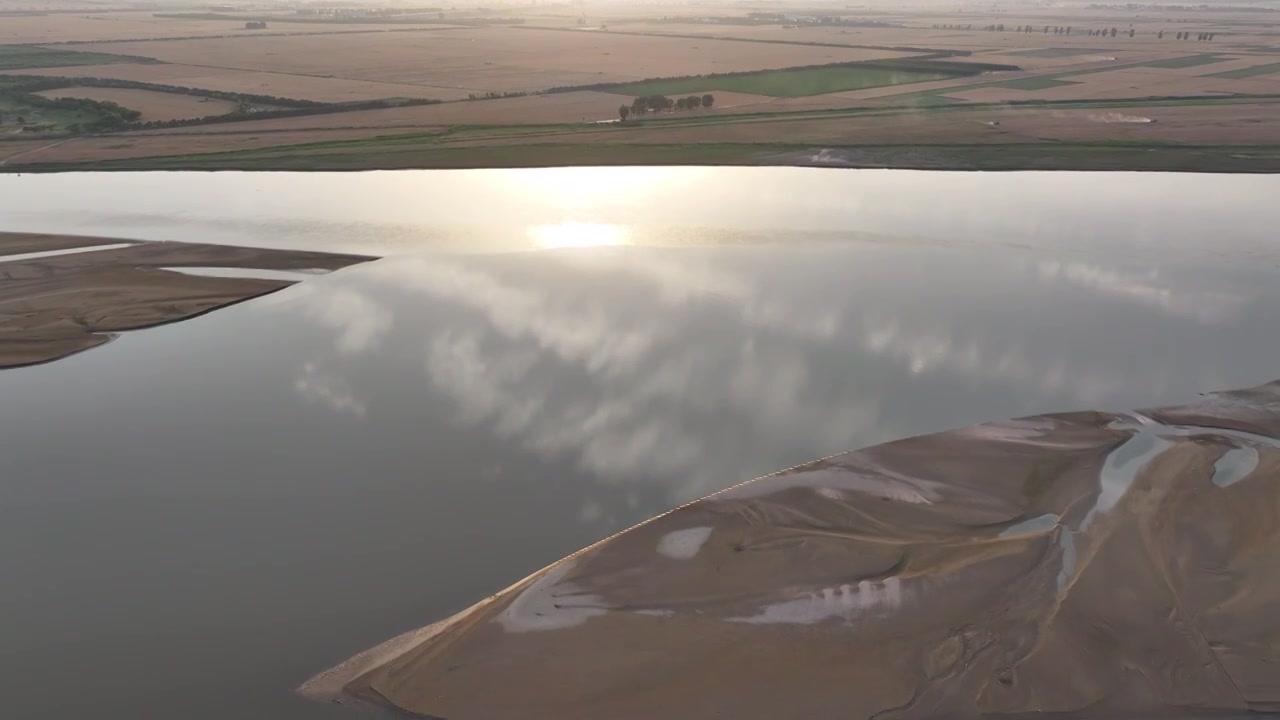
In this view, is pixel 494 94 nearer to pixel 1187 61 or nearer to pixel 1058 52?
pixel 1187 61

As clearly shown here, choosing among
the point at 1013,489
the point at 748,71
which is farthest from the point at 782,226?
the point at 748,71

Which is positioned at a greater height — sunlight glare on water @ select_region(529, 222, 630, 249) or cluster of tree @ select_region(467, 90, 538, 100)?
cluster of tree @ select_region(467, 90, 538, 100)

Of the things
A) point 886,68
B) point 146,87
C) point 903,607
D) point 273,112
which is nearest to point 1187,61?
point 886,68

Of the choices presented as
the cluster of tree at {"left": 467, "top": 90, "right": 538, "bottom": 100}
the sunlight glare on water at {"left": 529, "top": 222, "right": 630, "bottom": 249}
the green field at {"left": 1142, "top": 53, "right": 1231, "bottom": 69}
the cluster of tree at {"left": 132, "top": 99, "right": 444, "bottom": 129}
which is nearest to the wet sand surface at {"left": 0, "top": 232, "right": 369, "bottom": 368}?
the sunlight glare on water at {"left": 529, "top": 222, "right": 630, "bottom": 249}

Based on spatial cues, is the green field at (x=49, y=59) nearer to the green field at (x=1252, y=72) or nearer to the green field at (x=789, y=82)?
the green field at (x=789, y=82)

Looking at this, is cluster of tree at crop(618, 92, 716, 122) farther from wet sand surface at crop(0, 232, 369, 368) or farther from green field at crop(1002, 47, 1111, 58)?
green field at crop(1002, 47, 1111, 58)

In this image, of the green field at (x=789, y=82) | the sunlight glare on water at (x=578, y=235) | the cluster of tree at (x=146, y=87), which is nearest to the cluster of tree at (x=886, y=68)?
the green field at (x=789, y=82)
